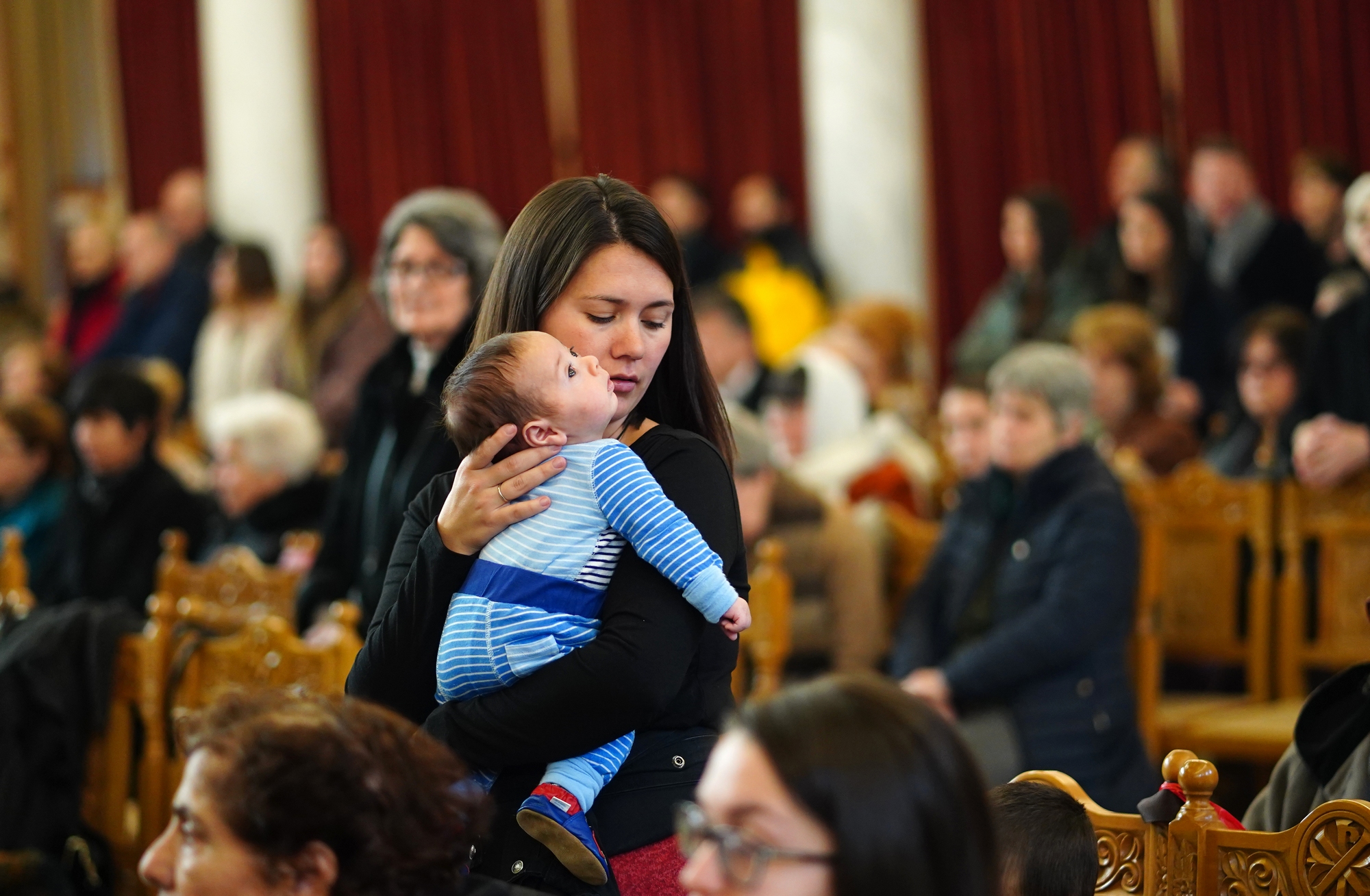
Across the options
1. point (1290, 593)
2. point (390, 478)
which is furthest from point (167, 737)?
point (1290, 593)

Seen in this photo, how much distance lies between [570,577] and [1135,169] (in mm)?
6052

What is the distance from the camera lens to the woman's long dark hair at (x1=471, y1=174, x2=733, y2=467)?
1.76m

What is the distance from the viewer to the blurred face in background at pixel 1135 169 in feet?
23.2

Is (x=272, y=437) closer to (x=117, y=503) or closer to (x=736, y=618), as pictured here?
(x=117, y=503)

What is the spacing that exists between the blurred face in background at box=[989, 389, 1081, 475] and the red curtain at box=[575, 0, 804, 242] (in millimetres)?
5196

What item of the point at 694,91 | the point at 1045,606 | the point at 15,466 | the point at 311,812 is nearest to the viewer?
the point at 311,812

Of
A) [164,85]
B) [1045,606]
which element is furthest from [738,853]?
[164,85]

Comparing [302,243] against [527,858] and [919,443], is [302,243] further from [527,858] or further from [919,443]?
[527,858]

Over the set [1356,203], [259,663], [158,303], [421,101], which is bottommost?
[259,663]

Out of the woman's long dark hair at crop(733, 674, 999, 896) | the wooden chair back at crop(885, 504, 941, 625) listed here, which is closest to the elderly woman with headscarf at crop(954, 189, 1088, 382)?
the wooden chair back at crop(885, 504, 941, 625)

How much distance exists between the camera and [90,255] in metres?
9.44

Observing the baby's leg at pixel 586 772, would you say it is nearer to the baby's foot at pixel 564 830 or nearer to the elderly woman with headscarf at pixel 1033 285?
the baby's foot at pixel 564 830

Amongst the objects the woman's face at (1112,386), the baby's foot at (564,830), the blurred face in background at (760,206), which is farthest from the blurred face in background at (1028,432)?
the blurred face in background at (760,206)

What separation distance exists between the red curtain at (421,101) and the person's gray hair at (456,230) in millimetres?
7344
